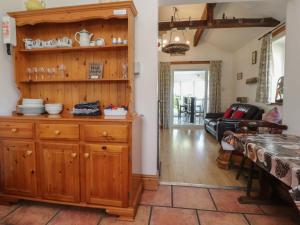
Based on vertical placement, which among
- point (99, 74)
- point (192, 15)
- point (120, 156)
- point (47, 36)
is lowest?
point (120, 156)

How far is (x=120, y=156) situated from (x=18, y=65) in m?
1.53

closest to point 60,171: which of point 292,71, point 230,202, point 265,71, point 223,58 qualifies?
point 230,202

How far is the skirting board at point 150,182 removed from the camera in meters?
2.23

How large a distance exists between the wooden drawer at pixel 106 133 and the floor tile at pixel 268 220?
4.36 feet

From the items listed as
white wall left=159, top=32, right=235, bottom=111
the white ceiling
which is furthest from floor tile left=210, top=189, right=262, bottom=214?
white wall left=159, top=32, right=235, bottom=111

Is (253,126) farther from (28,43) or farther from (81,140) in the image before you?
(28,43)

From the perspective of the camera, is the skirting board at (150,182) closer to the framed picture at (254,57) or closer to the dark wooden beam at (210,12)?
the dark wooden beam at (210,12)

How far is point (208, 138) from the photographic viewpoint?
495 cm

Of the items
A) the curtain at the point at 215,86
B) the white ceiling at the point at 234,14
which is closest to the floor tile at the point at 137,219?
the white ceiling at the point at 234,14

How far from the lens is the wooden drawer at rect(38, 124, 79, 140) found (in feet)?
5.67

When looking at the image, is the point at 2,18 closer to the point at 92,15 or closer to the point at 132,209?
the point at 92,15

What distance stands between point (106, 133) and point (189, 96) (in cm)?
588

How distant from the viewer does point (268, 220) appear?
1.70m

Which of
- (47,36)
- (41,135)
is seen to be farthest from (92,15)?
(41,135)
